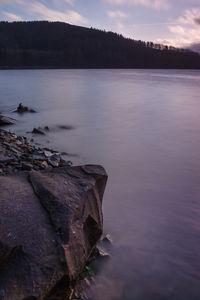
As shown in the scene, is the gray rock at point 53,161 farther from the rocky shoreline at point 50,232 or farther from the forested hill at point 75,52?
the forested hill at point 75,52

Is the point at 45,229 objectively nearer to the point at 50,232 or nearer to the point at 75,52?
the point at 50,232

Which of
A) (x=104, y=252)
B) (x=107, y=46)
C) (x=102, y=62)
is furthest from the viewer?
(x=107, y=46)

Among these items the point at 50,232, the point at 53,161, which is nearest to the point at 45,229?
the point at 50,232

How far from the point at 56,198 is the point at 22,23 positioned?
139246 mm

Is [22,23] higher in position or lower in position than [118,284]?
higher

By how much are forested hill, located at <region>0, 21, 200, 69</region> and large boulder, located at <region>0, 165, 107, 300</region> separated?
74356mm

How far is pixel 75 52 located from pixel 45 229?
293ft

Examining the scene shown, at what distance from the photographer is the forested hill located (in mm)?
78125

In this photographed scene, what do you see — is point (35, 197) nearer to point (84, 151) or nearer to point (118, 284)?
point (118, 284)

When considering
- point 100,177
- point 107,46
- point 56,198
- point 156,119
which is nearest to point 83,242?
point 56,198

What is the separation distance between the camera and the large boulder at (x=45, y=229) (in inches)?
84.0

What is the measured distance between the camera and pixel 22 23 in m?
123

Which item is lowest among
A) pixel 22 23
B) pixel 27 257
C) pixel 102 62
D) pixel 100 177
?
pixel 27 257

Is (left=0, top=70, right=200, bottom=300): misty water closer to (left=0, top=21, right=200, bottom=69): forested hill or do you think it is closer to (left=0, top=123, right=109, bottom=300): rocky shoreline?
(left=0, top=123, right=109, bottom=300): rocky shoreline
